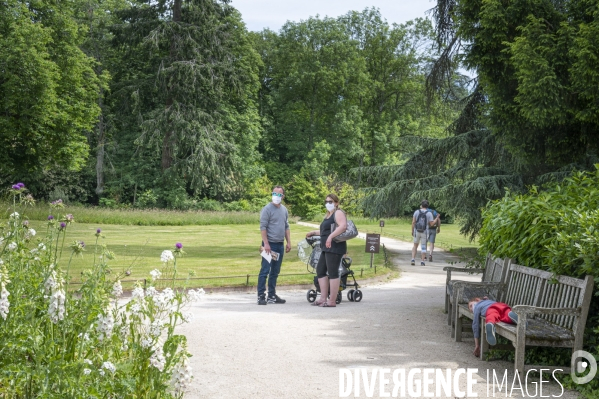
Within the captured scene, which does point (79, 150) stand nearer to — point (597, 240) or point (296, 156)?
point (296, 156)

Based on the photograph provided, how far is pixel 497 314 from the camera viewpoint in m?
6.88

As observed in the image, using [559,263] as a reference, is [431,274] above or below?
below

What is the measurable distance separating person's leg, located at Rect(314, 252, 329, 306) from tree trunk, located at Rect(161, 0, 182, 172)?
33478mm

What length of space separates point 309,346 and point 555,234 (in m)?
2.87

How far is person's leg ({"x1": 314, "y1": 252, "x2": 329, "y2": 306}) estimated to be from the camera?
1121 cm

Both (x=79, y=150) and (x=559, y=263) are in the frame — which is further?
(x=79, y=150)

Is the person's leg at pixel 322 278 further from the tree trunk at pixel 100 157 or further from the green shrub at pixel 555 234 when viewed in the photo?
the tree trunk at pixel 100 157

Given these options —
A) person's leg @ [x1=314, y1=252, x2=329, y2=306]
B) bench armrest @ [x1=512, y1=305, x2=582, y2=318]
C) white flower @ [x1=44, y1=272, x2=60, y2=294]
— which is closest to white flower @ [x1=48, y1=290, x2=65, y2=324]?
white flower @ [x1=44, y1=272, x2=60, y2=294]

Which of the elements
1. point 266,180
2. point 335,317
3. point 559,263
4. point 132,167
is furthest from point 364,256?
point 266,180

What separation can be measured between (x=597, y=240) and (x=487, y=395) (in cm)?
172

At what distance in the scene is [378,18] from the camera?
64875mm

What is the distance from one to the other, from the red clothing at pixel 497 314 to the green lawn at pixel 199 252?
4066 mm

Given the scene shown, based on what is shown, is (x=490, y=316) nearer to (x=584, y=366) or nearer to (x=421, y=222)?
(x=584, y=366)

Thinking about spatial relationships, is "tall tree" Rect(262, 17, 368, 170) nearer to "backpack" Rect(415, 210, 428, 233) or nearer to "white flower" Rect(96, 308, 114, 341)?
A: "backpack" Rect(415, 210, 428, 233)
